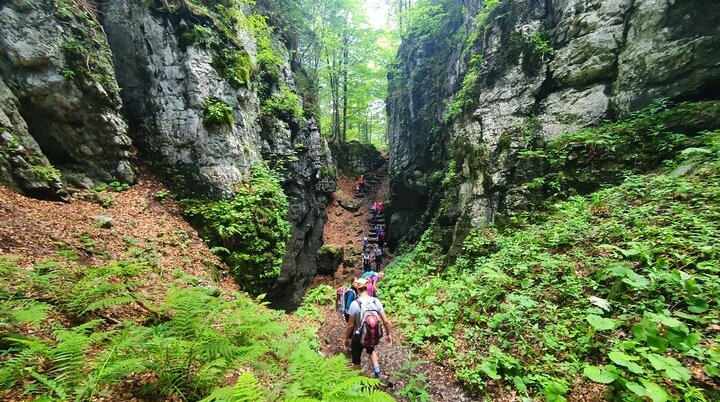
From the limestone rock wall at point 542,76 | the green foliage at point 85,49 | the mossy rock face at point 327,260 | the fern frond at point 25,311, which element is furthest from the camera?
the mossy rock face at point 327,260

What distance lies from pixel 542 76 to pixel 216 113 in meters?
12.2

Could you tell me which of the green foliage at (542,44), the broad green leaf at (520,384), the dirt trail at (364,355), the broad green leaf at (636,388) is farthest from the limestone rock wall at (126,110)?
the green foliage at (542,44)

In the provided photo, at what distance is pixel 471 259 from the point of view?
9.44m

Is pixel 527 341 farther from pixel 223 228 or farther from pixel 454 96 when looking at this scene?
pixel 454 96

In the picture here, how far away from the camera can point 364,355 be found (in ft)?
20.3

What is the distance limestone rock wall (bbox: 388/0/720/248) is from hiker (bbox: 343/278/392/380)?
7.40m

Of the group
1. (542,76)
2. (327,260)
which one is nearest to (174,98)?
(327,260)

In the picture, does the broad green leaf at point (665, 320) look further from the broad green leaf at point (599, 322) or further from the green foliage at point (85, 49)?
the green foliage at point (85, 49)

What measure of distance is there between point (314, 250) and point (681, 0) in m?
16.1

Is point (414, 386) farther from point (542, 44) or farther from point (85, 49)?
point (542, 44)

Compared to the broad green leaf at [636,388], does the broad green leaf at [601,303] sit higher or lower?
higher

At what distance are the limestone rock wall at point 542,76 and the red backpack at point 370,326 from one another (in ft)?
24.6

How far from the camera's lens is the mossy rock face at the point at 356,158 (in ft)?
87.1

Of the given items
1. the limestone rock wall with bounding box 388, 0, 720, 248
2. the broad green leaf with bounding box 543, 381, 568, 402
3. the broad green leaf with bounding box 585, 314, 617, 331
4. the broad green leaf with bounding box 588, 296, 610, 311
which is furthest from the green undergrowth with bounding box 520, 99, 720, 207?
the broad green leaf with bounding box 543, 381, 568, 402
